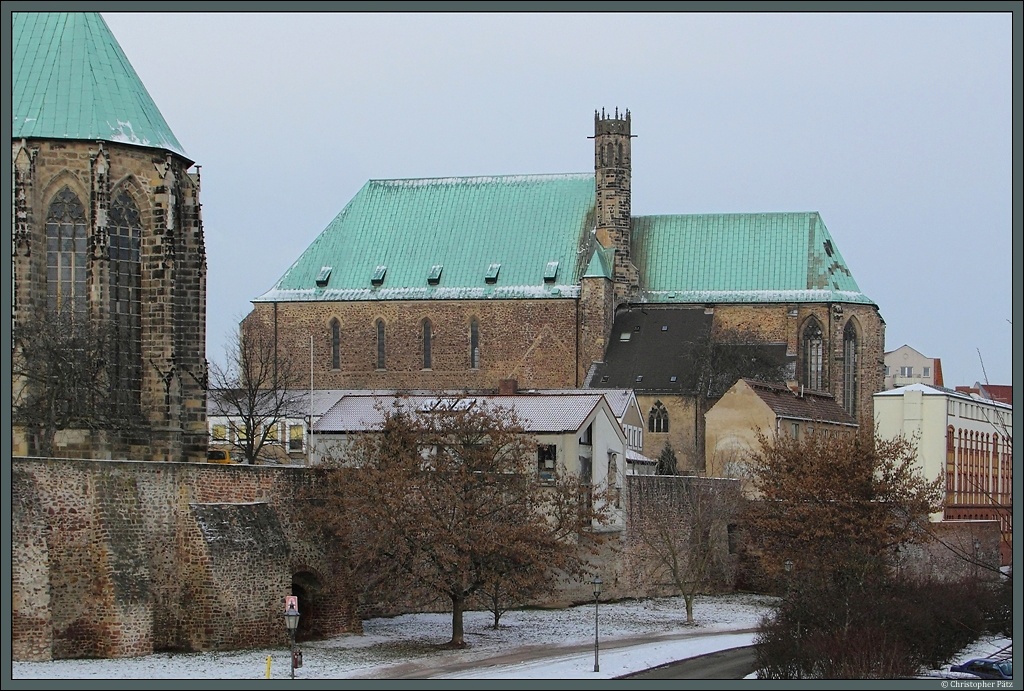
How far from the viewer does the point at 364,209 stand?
83062 millimetres

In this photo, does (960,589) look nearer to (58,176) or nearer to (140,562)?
(140,562)

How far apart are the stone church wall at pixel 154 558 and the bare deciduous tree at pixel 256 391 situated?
1593 centimetres

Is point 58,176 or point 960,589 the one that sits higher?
point 58,176

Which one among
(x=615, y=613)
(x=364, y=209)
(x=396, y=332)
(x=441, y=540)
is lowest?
(x=615, y=613)

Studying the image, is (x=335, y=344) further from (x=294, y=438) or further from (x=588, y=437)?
(x=588, y=437)

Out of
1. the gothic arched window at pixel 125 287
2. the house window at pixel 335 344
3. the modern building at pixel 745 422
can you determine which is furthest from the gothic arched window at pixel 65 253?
the house window at pixel 335 344

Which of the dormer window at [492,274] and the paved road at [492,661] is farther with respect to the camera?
the dormer window at [492,274]

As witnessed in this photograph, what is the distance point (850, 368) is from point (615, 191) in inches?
532

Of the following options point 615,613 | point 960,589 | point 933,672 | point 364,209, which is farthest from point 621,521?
point 364,209

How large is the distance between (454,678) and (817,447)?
18.9m

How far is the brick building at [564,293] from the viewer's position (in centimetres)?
7675

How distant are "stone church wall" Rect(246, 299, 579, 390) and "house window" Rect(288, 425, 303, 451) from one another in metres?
8.99

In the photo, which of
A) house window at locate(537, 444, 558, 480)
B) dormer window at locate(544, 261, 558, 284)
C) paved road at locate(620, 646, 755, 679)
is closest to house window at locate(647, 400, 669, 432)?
dormer window at locate(544, 261, 558, 284)

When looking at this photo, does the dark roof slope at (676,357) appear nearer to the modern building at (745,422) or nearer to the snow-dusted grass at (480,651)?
the modern building at (745,422)
